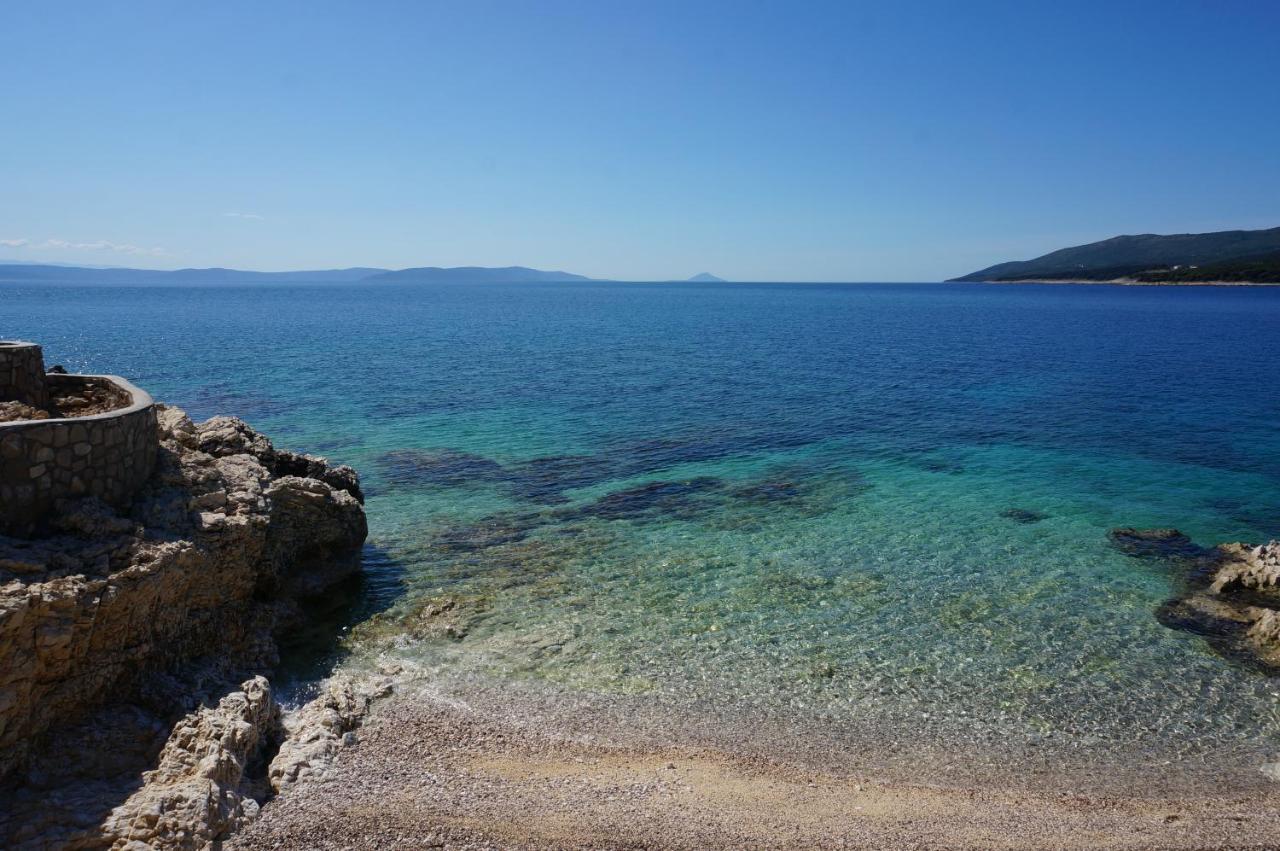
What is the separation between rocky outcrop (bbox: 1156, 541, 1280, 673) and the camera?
1705cm

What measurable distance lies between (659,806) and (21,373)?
52.5ft

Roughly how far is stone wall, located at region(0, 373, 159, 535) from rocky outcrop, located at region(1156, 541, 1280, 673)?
77.3ft

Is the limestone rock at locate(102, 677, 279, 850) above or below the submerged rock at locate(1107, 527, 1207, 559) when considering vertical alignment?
above

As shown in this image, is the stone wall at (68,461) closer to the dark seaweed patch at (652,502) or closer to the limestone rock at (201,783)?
the limestone rock at (201,783)

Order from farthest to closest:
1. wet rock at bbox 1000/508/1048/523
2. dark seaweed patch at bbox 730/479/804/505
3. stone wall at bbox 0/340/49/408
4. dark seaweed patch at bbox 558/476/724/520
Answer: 1. dark seaweed patch at bbox 730/479/804/505
2. wet rock at bbox 1000/508/1048/523
3. dark seaweed patch at bbox 558/476/724/520
4. stone wall at bbox 0/340/49/408

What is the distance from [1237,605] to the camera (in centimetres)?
1917

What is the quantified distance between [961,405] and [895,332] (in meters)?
58.5

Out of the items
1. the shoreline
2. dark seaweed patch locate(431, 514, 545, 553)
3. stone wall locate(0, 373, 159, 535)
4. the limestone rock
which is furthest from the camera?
dark seaweed patch locate(431, 514, 545, 553)

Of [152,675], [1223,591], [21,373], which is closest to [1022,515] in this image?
[1223,591]

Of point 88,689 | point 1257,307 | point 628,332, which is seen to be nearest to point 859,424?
point 88,689

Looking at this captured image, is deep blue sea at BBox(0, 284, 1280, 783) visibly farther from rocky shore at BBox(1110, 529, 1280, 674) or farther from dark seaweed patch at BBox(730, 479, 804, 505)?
rocky shore at BBox(1110, 529, 1280, 674)

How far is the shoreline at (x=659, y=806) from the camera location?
1062 centimetres

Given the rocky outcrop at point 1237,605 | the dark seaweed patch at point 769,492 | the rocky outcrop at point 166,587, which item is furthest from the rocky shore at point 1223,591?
the rocky outcrop at point 166,587

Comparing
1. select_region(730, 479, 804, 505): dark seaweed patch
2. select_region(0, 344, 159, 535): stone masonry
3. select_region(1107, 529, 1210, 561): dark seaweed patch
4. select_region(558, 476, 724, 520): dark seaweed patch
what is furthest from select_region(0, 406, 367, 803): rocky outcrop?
select_region(1107, 529, 1210, 561): dark seaweed patch
